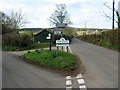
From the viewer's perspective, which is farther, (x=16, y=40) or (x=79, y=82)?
(x=16, y=40)

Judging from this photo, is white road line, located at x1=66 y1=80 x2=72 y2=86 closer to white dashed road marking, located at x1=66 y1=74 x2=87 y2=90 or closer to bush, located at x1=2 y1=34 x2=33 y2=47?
white dashed road marking, located at x1=66 y1=74 x2=87 y2=90

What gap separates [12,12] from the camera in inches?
2152

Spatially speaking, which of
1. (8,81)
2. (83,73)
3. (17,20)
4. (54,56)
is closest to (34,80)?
(8,81)

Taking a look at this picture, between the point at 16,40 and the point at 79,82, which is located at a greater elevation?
the point at 16,40

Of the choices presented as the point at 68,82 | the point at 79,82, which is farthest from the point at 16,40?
the point at 79,82

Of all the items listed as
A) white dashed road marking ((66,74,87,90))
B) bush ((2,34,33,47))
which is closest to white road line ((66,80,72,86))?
white dashed road marking ((66,74,87,90))

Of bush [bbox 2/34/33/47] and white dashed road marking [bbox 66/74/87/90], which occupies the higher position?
bush [bbox 2/34/33/47]

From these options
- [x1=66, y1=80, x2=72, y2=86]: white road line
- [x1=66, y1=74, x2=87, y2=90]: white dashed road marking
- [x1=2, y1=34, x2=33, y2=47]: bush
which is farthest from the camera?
[x1=2, y1=34, x2=33, y2=47]: bush

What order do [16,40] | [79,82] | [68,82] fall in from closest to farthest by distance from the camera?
1. [79,82]
2. [68,82]
3. [16,40]

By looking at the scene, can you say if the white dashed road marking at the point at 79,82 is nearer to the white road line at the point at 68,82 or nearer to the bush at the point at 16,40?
the white road line at the point at 68,82

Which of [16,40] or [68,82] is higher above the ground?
[16,40]

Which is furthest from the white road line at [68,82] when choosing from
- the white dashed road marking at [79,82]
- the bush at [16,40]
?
the bush at [16,40]

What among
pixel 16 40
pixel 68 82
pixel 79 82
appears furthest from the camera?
pixel 16 40

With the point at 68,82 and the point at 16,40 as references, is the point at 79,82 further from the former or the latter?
the point at 16,40
